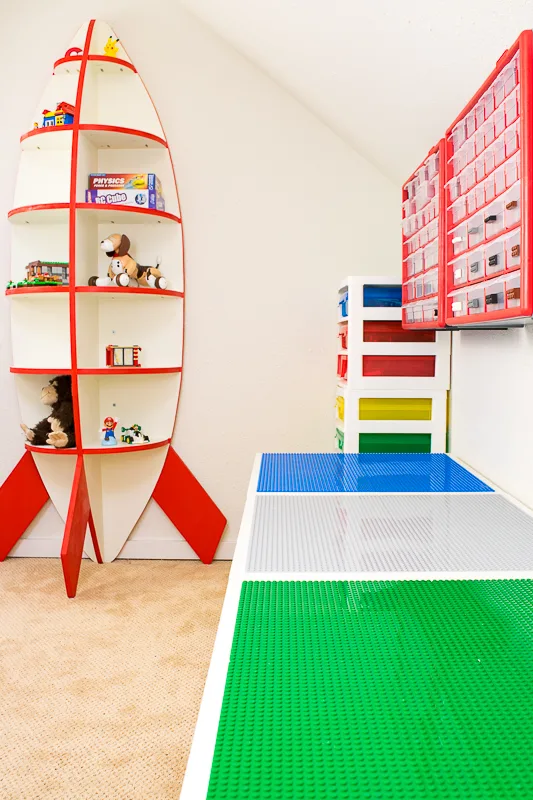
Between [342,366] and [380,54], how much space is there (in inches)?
47.4

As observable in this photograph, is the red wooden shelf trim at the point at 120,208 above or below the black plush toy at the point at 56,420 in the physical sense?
above

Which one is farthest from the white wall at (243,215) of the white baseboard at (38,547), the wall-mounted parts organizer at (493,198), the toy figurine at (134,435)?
the wall-mounted parts organizer at (493,198)

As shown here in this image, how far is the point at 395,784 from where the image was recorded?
0.65 metres

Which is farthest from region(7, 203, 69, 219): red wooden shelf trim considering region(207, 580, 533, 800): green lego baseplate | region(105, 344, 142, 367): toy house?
region(207, 580, 533, 800): green lego baseplate

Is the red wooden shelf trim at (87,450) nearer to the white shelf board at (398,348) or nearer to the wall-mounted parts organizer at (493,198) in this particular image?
the white shelf board at (398,348)

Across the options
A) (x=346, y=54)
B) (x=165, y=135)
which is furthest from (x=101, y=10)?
(x=346, y=54)

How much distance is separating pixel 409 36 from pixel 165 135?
1601 mm

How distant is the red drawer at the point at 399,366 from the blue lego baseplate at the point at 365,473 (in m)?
Result: 0.31

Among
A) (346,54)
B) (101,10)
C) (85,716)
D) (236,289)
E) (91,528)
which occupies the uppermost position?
(101,10)

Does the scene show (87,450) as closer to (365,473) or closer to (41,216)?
(41,216)

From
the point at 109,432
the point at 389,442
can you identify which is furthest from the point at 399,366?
the point at 109,432

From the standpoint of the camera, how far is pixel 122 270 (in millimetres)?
2877

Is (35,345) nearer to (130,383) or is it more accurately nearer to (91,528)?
(130,383)

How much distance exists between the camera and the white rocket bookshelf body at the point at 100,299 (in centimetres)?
284
